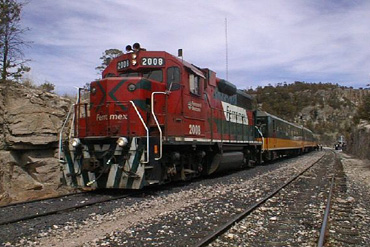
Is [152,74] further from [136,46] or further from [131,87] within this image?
[131,87]

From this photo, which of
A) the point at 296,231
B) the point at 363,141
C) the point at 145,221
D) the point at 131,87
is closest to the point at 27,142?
the point at 131,87

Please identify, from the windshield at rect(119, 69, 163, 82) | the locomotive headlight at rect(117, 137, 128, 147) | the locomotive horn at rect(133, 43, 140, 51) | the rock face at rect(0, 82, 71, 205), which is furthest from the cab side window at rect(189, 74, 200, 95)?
the rock face at rect(0, 82, 71, 205)

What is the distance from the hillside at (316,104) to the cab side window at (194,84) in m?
77.4

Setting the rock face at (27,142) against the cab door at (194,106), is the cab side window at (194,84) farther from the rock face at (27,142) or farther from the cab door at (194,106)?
the rock face at (27,142)

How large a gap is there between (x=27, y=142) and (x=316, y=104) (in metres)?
136

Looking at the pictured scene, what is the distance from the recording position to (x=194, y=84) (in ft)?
32.0

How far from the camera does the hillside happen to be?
3858 inches

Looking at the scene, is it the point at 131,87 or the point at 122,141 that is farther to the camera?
the point at 131,87

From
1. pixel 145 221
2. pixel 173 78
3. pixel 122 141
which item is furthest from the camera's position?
pixel 173 78

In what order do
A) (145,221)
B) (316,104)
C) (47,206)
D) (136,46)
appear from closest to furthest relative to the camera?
(145,221) < (47,206) < (136,46) < (316,104)

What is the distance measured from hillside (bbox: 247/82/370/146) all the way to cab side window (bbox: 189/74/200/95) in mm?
77429

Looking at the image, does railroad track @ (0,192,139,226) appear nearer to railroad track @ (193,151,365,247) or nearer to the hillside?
railroad track @ (193,151,365,247)

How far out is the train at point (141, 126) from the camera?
24.8 ft

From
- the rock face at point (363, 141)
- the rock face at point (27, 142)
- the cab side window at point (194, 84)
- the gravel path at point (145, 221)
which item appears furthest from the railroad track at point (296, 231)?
the rock face at point (363, 141)
